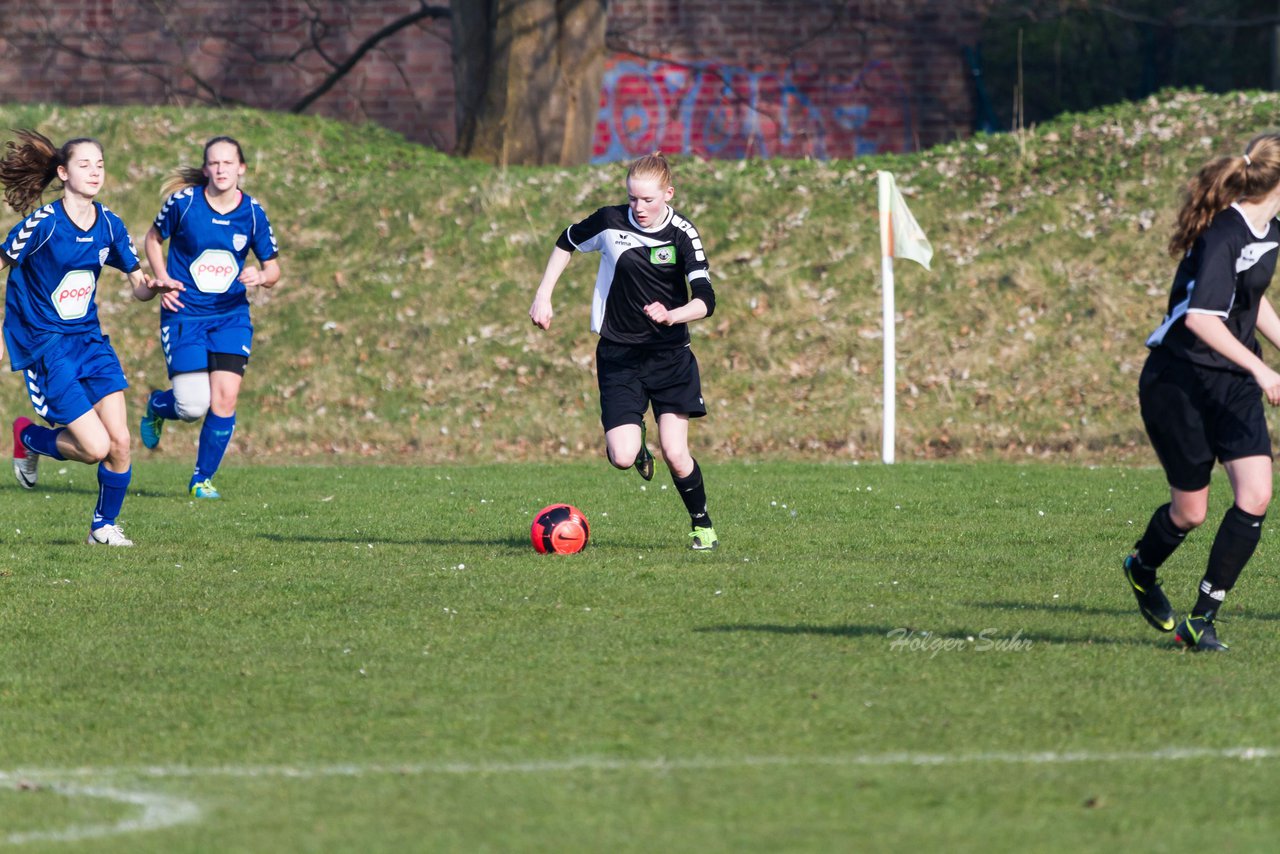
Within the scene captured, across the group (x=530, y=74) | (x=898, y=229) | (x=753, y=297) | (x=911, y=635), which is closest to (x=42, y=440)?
(x=911, y=635)

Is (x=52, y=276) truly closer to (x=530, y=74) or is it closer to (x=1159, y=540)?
(x=1159, y=540)

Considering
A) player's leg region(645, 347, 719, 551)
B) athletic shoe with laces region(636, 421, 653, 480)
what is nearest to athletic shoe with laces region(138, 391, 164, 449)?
athletic shoe with laces region(636, 421, 653, 480)

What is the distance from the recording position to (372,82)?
969 inches

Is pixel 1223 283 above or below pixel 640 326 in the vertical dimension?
above

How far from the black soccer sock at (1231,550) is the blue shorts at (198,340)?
730 centimetres

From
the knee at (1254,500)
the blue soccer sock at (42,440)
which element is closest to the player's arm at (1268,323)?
the knee at (1254,500)

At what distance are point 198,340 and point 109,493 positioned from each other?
8.09ft

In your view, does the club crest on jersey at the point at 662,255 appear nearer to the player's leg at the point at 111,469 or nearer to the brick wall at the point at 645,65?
the player's leg at the point at 111,469

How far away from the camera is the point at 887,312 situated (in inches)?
579

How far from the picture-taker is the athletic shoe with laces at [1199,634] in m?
6.34

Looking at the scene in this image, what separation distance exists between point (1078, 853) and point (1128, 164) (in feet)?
52.3

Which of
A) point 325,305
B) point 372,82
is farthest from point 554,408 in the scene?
point 372,82

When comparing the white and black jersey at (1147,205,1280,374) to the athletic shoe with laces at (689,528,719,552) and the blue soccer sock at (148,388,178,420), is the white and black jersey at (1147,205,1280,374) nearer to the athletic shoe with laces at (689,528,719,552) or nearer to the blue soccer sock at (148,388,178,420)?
the athletic shoe with laces at (689,528,719,552)

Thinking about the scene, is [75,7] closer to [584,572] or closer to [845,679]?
[584,572]
